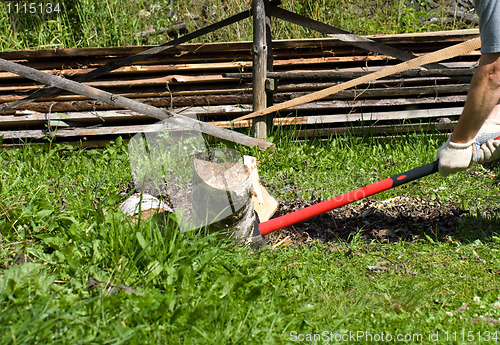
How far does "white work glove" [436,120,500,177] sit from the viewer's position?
272 centimetres

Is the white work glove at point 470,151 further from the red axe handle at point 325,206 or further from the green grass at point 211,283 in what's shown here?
the green grass at point 211,283

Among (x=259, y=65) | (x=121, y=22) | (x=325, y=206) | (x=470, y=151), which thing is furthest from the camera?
(x=121, y=22)

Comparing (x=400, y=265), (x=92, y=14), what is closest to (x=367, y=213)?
(x=400, y=265)

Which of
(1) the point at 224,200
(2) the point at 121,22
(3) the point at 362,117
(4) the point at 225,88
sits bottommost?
(1) the point at 224,200

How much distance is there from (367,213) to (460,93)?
7.81 ft

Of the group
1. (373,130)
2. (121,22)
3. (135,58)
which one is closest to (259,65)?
(135,58)

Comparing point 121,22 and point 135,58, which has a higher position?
point 121,22

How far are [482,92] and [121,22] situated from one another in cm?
480

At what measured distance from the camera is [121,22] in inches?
228

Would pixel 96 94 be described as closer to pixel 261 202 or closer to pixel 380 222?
pixel 261 202

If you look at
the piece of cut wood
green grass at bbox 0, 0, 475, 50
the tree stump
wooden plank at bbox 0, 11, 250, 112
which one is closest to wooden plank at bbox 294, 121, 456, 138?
wooden plank at bbox 0, 11, 250, 112

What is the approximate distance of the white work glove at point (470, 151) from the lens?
272 cm

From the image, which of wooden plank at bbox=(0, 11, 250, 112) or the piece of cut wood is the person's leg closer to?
the piece of cut wood

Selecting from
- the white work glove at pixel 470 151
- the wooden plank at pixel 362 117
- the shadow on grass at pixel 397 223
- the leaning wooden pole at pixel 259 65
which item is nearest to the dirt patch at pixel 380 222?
the shadow on grass at pixel 397 223
